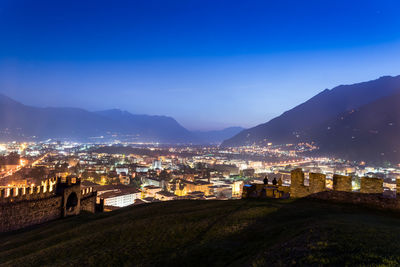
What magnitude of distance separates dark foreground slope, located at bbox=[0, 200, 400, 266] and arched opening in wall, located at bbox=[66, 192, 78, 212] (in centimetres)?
806

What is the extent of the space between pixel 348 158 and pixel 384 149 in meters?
15.2

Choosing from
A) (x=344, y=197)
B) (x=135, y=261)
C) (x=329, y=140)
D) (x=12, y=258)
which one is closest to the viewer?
(x=135, y=261)

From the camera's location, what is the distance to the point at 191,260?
21.8 feet

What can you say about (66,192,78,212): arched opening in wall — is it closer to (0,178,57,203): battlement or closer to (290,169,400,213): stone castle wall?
(0,178,57,203): battlement

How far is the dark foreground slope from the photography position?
5.29 m

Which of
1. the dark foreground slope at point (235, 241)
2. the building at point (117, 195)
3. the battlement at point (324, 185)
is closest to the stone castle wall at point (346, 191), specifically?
the battlement at point (324, 185)

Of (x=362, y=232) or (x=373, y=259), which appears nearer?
(x=373, y=259)

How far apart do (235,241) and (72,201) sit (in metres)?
18.0

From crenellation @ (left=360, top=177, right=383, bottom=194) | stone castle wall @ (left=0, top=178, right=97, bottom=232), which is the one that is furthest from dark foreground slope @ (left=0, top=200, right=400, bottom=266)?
stone castle wall @ (left=0, top=178, right=97, bottom=232)

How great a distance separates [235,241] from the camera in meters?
7.46

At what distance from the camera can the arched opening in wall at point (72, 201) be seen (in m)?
20.4

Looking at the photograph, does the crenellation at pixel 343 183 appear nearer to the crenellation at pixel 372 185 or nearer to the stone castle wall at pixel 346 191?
the stone castle wall at pixel 346 191

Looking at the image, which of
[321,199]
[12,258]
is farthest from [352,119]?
[12,258]

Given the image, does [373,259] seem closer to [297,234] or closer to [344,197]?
[297,234]
